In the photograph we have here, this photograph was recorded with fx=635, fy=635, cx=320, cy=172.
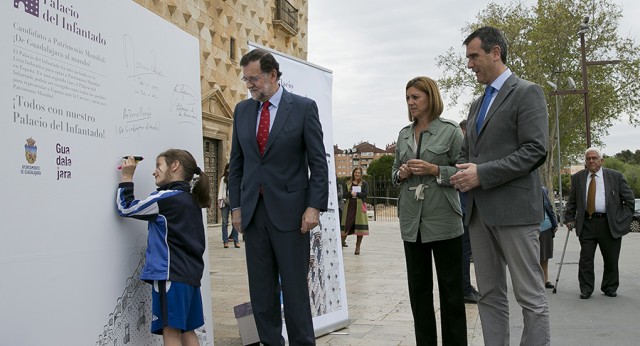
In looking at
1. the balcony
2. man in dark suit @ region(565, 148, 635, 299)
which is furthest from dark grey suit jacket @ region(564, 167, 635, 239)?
the balcony

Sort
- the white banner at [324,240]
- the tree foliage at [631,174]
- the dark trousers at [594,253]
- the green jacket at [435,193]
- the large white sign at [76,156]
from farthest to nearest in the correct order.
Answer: the tree foliage at [631,174]
the dark trousers at [594,253]
the white banner at [324,240]
the green jacket at [435,193]
the large white sign at [76,156]

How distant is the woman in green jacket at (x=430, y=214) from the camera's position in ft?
13.7

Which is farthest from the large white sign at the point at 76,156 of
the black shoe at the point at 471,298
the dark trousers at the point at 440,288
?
the black shoe at the point at 471,298

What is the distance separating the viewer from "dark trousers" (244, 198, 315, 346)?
3.78 m

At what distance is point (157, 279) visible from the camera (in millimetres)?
3564

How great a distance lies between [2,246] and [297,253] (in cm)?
166

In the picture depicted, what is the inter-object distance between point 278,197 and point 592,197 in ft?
19.6

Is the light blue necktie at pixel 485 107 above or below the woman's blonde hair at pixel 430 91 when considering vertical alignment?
below

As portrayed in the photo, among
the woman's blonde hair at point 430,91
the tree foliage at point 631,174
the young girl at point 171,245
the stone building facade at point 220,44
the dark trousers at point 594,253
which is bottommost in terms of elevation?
the dark trousers at point 594,253

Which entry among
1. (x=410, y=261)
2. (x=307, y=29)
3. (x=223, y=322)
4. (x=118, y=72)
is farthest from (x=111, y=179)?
(x=307, y=29)

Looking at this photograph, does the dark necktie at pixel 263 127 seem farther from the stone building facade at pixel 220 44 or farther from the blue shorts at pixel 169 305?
the stone building facade at pixel 220 44

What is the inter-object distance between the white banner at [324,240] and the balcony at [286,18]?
19.9m

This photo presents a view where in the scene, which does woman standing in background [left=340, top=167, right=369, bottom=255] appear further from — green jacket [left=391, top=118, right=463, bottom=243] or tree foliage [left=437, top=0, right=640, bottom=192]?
tree foliage [left=437, top=0, right=640, bottom=192]

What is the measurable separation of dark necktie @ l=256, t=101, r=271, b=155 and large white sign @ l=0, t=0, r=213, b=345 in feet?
2.07
